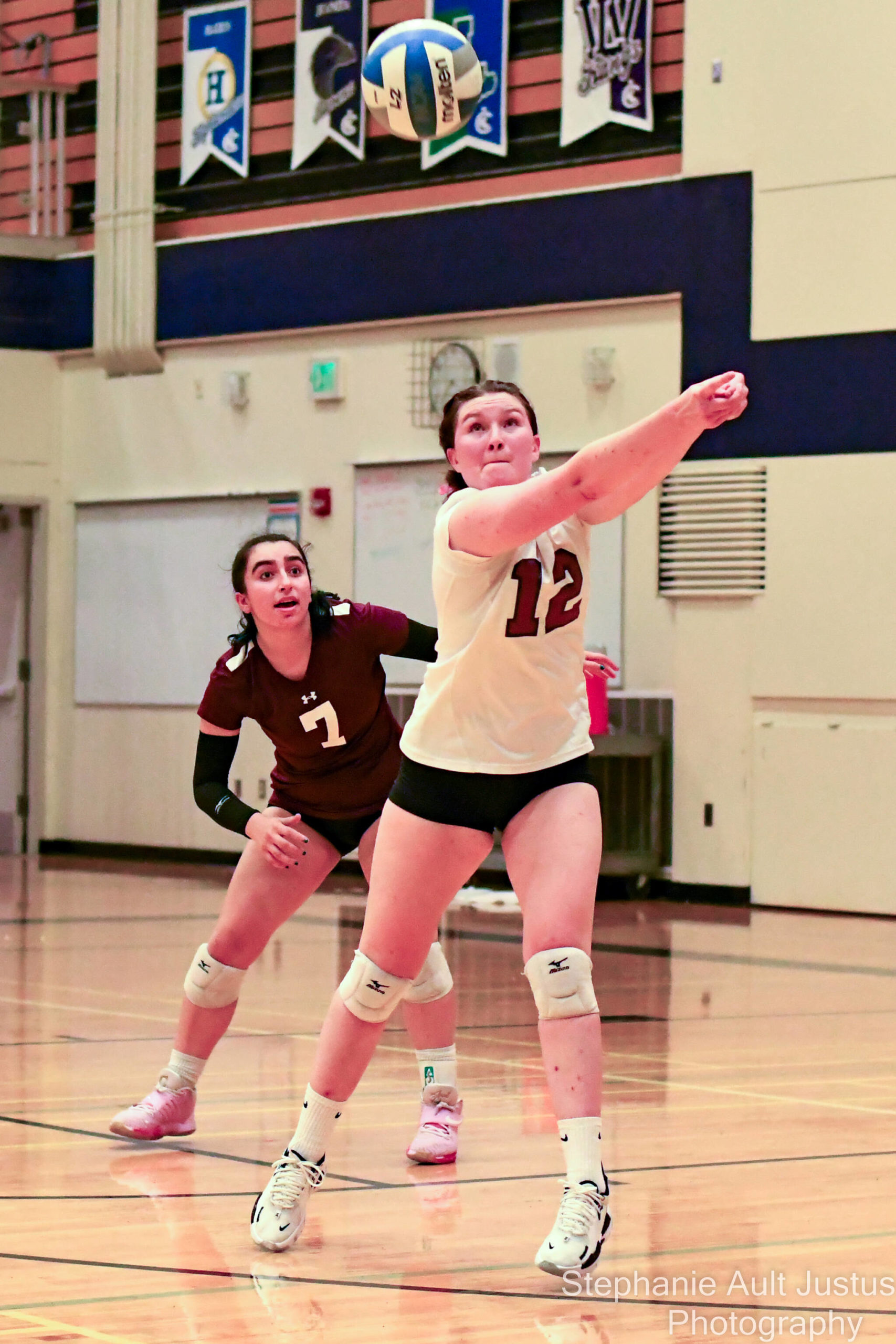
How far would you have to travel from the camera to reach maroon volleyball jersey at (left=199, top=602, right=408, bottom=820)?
5.35 metres

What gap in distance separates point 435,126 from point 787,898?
489 cm

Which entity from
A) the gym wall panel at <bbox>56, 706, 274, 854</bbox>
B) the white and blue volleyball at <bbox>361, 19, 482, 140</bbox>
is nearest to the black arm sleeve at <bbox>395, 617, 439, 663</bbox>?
the white and blue volleyball at <bbox>361, 19, 482, 140</bbox>

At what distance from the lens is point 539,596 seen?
13.6 feet

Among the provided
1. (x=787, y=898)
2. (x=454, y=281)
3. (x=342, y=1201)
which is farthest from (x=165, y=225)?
(x=342, y=1201)

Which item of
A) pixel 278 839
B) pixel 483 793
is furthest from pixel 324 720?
pixel 483 793

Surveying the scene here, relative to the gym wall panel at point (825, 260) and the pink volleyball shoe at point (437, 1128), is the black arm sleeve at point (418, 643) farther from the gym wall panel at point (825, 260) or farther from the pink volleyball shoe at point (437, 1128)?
the gym wall panel at point (825, 260)

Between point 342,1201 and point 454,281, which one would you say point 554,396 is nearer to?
point 454,281

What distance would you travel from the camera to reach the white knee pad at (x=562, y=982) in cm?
404

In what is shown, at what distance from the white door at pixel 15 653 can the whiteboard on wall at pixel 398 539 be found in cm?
314

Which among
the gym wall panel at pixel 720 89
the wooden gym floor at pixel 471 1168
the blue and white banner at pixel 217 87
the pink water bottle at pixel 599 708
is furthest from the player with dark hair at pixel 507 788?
Answer: the blue and white banner at pixel 217 87

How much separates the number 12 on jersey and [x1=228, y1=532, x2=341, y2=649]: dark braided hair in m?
1.19

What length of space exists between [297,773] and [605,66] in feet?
27.7

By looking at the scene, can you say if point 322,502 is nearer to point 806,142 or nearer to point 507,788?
point 806,142

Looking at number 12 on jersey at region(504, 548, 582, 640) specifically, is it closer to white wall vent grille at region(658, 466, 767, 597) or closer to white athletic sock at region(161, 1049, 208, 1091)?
white athletic sock at region(161, 1049, 208, 1091)
